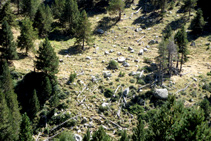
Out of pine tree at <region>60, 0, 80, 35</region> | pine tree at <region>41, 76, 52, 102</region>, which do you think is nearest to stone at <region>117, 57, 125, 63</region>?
pine tree at <region>60, 0, 80, 35</region>

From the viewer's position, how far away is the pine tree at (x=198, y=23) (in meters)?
56.0

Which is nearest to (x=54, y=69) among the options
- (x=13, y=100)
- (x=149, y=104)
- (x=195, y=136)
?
(x=13, y=100)

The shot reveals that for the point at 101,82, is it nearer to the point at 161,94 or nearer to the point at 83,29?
the point at 161,94

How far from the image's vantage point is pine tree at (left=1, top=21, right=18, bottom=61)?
38.9 m

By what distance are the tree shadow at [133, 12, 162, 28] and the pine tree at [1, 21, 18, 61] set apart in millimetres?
41877

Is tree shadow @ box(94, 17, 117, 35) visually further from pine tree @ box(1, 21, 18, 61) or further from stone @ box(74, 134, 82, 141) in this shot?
stone @ box(74, 134, 82, 141)

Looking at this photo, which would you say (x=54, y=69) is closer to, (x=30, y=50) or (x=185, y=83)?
Answer: (x=30, y=50)

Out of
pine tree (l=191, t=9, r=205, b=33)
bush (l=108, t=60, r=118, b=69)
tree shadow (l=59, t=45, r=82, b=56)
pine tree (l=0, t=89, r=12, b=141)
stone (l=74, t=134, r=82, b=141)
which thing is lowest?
stone (l=74, t=134, r=82, b=141)

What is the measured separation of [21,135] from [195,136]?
23.6m

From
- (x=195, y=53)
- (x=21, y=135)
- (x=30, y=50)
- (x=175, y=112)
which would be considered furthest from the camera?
(x=195, y=53)

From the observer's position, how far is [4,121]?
29.9 metres

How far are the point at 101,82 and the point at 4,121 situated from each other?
2081 centimetres

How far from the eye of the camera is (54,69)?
38406 millimetres

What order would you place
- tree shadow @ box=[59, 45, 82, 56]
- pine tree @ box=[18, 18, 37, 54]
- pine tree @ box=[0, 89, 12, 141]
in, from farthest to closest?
1. tree shadow @ box=[59, 45, 82, 56]
2. pine tree @ box=[18, 18, 37, 54]
3. pine tree @ box=[0, 89, 12, 141]
